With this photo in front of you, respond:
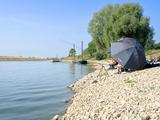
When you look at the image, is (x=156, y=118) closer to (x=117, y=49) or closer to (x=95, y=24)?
(x=117, y=49)

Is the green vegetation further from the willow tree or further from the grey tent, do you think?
the grey tent

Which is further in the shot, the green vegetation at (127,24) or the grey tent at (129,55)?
the green vegetation at (127,24)

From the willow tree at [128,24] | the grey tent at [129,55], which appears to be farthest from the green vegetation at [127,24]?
the grey tent at [129,55]

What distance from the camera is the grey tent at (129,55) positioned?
106 ft

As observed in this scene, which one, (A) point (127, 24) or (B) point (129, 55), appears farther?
(A) point (127, 24)

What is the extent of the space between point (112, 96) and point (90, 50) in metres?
124

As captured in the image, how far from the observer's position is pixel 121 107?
15188mm

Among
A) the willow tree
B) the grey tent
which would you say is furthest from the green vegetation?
the grey tent

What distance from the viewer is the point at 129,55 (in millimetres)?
32281

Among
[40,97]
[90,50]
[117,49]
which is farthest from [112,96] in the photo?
[90,50]

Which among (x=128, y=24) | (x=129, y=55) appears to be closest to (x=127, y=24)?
(x=128, y=24)

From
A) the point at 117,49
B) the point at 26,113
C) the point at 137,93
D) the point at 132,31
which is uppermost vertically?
the point at 132,31

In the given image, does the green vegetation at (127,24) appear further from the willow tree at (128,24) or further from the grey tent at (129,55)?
the grey tent at (129,55)

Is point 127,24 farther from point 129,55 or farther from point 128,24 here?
point 129,55
